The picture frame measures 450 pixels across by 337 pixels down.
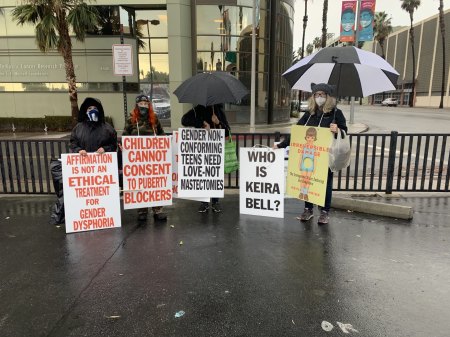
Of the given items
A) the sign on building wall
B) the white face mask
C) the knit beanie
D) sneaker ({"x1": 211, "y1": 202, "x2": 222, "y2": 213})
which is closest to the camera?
the knit beanie

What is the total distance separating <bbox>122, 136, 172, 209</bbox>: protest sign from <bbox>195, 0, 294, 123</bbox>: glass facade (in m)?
15.5

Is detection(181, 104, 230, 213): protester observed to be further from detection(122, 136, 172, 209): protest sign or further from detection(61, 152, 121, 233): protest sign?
detection(61, 152, 121, 233): protest sign

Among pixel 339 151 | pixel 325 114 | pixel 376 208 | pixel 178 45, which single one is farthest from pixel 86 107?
pixel 178 45

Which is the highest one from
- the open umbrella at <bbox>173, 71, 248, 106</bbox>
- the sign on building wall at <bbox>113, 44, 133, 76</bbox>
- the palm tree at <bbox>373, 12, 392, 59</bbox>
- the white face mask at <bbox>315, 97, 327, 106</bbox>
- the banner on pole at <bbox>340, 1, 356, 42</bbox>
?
the palm tree at <bbox>373, 12, 392, 59</bbox>

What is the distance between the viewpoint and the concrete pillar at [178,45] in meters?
19.3

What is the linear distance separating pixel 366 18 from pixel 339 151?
2029cm

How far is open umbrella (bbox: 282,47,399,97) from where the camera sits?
4734mm

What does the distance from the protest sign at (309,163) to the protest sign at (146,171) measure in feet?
6.44

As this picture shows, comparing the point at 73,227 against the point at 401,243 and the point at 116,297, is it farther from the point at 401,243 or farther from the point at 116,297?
the point at 401,243

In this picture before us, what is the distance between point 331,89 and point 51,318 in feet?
13.8

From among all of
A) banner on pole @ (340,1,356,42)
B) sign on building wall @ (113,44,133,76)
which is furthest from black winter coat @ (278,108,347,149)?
banner on pole @ (340,1,356,42)

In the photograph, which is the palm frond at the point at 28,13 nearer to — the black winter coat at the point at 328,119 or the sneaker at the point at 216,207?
the sneaker at the point at 216,207

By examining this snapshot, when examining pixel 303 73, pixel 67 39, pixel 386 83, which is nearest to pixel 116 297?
pixel 303 73

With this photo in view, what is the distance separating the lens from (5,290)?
3.64m
